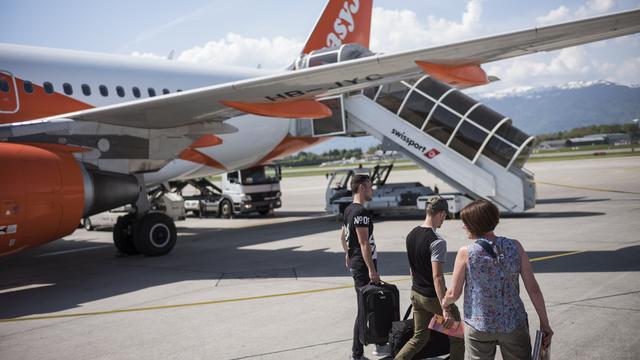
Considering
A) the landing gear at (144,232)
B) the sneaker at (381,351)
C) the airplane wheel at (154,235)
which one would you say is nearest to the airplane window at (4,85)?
the landing gear at (144,232)

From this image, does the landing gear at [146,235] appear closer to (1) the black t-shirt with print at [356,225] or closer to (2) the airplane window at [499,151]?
(1) the black t-shirt with print at [356,225]

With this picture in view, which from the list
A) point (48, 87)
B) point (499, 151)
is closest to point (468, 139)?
point (499, 151)

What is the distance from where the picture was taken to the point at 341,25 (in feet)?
70.7

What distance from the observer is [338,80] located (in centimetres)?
1010

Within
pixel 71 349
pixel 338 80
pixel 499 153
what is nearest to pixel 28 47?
pixel 338 80

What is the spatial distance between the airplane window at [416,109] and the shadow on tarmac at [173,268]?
16.4 feet

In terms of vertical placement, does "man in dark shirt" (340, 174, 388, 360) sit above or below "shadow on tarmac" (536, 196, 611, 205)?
above

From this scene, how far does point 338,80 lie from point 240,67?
26.6 feet

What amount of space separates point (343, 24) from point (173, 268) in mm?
13644

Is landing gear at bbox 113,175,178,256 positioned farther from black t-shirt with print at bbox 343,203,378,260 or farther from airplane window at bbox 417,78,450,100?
airplane window at bbox 417,78,450,100

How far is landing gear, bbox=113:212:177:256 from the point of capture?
1242 cm

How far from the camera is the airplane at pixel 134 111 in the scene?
29.3 ft

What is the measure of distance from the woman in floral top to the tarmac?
1881 millimetres

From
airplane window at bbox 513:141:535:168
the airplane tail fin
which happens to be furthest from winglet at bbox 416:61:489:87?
the airplane tail fin
